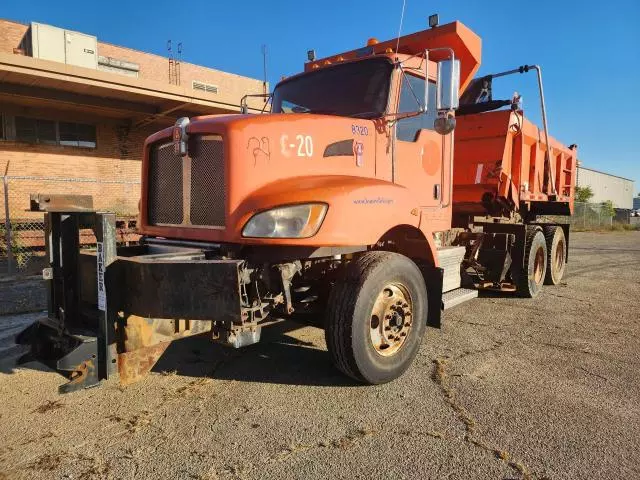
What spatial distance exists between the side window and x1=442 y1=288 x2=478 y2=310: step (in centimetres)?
174

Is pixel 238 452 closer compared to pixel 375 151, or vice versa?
pixel 238 452

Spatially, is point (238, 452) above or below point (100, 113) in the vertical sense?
below

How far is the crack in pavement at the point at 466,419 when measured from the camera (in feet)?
8.88

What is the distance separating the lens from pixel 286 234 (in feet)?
10.8

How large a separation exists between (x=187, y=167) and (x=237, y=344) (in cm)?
155

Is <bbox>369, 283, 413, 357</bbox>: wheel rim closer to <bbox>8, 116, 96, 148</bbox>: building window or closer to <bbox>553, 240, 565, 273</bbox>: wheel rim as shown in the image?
<bbox>553, 240, 565, 273</bbox>: wheel rim

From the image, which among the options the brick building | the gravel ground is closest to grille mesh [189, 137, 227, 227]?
the gravel ground

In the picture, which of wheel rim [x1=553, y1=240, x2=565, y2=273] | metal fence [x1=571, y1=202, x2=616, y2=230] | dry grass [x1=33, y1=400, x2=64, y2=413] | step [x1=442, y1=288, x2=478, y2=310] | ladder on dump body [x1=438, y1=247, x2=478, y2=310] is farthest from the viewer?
metal fence [x1=571, y1=202, x2=616, y2=230]

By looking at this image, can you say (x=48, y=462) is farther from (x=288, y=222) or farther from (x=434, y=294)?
(x=434, y=294)

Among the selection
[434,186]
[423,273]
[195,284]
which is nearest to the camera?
[195,284]

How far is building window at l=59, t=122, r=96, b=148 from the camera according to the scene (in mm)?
14734

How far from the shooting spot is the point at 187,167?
12.8ft

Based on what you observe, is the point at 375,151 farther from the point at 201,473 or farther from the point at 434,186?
the point at 201,473

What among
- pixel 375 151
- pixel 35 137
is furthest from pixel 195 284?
pixel 35 137
